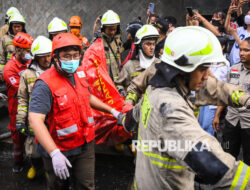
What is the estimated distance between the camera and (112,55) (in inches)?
206

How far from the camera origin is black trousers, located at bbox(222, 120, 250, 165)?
354 cm

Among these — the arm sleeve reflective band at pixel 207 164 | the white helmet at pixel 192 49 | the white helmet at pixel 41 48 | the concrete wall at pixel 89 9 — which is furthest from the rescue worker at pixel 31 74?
the concrete wall at pixel 89 9

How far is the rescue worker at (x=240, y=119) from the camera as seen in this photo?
3461 millimetres

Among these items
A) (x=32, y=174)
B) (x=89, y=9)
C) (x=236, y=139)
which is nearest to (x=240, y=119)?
(x=236, y=139)

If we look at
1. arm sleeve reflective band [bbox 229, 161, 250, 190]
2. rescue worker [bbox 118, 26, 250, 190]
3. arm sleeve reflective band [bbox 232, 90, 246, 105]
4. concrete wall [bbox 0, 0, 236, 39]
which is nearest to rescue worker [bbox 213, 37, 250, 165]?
arm sleeve reflective band [bbox 232, 90, 246, 105]

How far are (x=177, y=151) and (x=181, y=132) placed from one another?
11 centimetres

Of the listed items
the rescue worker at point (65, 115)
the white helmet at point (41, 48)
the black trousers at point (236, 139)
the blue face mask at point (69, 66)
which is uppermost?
the white helmet at point (41, 48)

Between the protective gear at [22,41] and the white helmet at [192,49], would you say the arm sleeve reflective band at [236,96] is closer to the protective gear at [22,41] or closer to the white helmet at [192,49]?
the white helmet at [192,49]

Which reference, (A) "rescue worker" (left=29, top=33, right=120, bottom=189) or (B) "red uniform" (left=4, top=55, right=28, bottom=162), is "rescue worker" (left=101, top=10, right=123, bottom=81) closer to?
(B) "red uniform" (left=4, top=55, right=28, bottom=162)

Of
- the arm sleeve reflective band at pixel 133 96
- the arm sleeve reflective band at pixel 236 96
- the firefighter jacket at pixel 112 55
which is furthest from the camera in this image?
the firefighter jacket at pixel 112 55

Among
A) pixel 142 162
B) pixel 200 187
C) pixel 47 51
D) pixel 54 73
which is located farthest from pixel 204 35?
pixel 47 51

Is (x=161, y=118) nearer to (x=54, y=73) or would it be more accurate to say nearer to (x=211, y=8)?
Result: (x=54, y=73)

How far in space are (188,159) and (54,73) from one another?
179cm

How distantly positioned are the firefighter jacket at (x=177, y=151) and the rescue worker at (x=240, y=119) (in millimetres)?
1994
